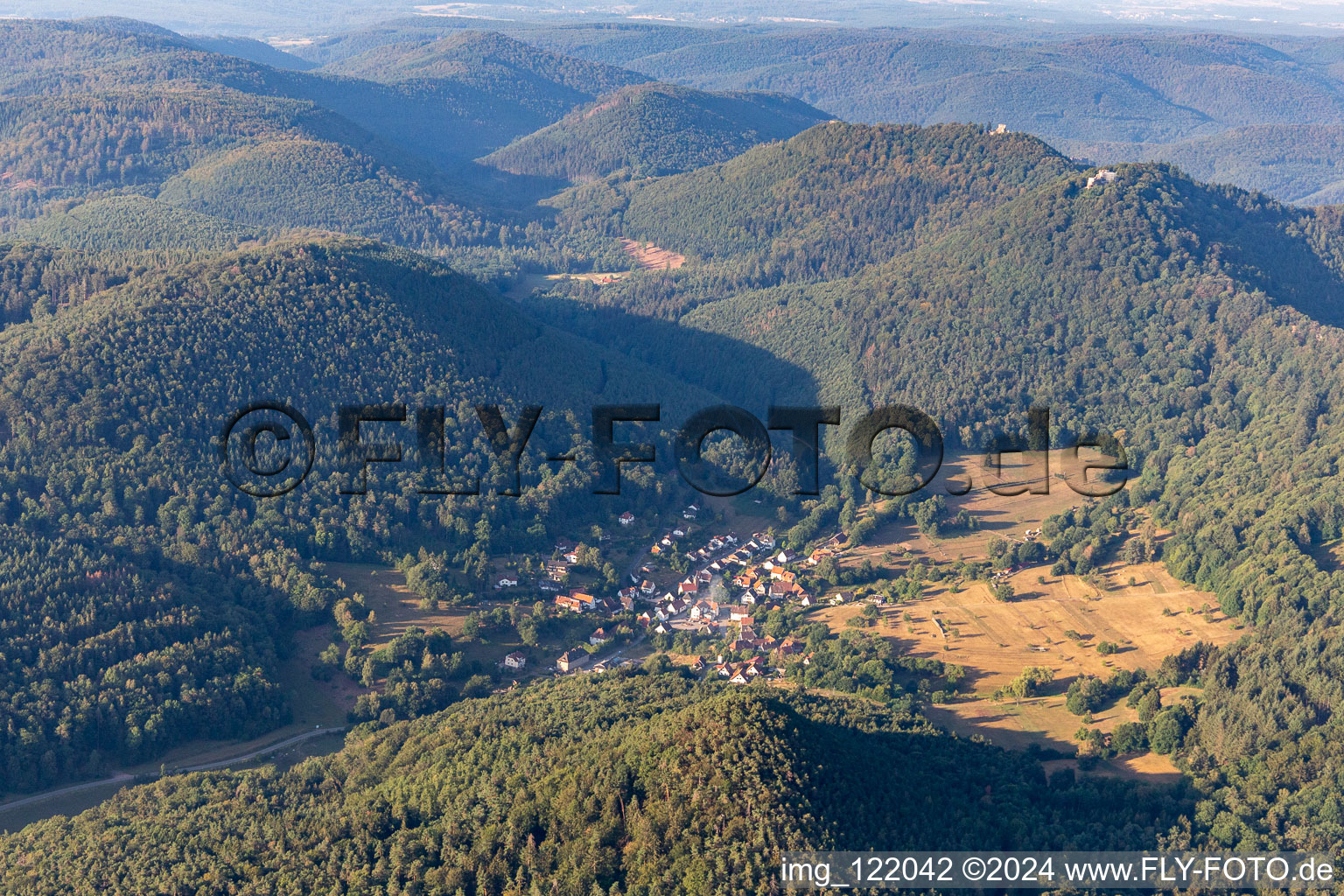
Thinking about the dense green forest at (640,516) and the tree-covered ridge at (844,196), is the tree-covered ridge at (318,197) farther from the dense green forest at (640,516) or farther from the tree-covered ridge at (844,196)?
the tree-covered ridge at (844,196)

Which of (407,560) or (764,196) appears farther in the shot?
(764,196)

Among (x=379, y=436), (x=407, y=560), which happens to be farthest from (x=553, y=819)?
(x=379, y=436)

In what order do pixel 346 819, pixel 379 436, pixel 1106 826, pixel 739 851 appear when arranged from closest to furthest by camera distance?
pixel 739 851 < pixel 346 819 < pixel 1106 826 < pixel 379 436

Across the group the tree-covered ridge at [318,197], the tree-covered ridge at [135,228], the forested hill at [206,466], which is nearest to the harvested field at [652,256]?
the tree-covered ridge at [318,197]

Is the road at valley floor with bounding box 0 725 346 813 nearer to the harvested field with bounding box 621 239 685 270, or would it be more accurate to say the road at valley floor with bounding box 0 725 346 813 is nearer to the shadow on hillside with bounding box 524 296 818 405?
the shadow on hillside with bounding box 524 296 818 405

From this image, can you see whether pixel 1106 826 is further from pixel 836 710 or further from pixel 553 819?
pixel 553 819

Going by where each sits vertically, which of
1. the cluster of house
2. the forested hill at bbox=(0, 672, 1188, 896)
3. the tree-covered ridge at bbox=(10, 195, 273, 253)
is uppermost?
the tree-covered ridge at bbox=(10, 195, 273, 253)

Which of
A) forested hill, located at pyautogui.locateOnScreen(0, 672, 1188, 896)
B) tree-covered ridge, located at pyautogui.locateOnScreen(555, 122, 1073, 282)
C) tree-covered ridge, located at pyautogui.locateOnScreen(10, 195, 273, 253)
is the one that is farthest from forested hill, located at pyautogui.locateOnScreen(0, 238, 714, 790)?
tree-covered ridge, located at pyautogui.locateOnScreen(555, 122, 1073, 282)
